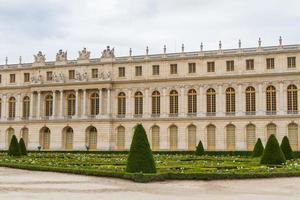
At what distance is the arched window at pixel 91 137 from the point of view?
60.4m

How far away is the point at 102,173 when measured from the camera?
24.5 m

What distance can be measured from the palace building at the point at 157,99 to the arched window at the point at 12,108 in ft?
0.16

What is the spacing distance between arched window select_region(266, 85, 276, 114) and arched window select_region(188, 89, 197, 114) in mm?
7716

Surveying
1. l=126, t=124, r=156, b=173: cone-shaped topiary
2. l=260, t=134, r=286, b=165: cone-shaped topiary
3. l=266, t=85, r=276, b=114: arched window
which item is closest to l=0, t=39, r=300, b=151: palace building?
l=266, t=85, r=276, b=114: arched window

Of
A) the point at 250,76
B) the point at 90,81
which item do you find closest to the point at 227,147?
the point at 250,76

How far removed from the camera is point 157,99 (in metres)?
58.5

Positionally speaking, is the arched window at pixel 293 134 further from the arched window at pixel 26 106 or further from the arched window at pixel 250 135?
the arched window at pixel 26 106

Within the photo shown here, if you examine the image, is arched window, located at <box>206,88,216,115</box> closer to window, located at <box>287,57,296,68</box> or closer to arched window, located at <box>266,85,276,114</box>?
arched window, located at <box>266,85,276,114</box>

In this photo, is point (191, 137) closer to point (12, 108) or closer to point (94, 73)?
point (94, 73)

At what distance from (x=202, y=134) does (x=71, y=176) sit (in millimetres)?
32727

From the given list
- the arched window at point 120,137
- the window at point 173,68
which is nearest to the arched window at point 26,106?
the arched window at point 120,137

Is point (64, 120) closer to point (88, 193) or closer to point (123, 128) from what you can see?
point (123, 128)

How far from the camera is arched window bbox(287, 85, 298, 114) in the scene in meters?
53.0

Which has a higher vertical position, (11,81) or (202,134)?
(11,81)
